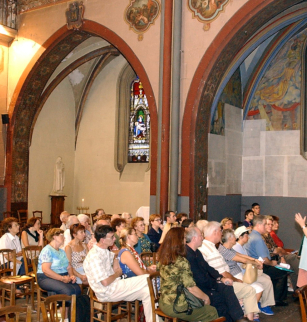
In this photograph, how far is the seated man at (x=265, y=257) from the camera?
6.58m

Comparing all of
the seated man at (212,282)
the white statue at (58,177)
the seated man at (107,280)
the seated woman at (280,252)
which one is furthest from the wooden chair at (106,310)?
the white statue at (58,177)

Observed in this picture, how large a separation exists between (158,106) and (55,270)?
16.3 ft

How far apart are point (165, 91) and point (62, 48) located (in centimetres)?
391

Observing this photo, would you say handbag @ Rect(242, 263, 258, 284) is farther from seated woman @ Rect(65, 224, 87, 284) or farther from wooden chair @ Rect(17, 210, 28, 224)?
wooden chair @ Rect(17, 210, 28, 224)

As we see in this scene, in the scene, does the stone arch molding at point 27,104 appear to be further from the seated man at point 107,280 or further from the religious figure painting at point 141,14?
the seated man at point 107,280

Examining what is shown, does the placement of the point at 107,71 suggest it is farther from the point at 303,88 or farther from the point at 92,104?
the point at 303,88

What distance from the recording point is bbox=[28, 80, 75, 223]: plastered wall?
14.4m

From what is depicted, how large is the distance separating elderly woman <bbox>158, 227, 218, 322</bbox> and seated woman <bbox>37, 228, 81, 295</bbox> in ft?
4.52

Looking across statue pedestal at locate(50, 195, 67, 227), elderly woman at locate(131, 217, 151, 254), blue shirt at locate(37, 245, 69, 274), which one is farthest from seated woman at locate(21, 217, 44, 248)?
statue pedestal at locate(50, 195, 67, 227)

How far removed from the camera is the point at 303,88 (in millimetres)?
11805

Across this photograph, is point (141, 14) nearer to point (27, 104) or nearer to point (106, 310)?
point (27, 104)

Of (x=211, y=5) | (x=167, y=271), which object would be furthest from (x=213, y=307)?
(x=211, y=5)

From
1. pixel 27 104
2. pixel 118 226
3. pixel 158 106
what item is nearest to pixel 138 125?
pixel 27 104

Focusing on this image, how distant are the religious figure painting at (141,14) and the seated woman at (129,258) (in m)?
5.94
